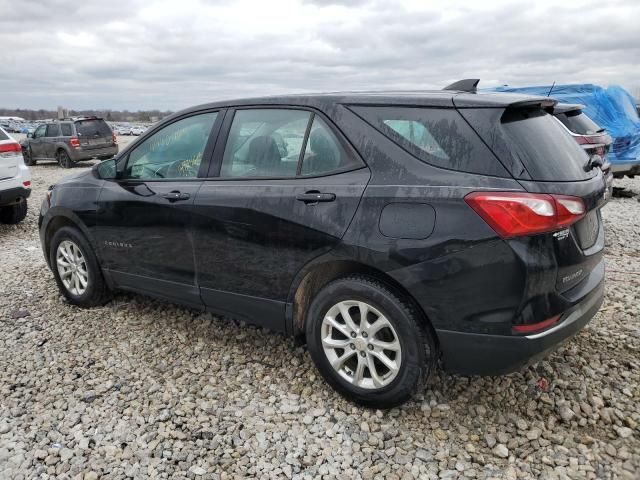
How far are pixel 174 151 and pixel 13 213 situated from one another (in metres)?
5.69

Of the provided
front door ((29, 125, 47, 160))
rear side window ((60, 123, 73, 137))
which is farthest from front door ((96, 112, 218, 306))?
front door ((29, 125, 47, 160))

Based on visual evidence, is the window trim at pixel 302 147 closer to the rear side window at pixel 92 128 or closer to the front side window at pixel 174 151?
the front side window at pixel 174 151

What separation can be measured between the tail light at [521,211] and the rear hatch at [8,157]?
22.8 ft

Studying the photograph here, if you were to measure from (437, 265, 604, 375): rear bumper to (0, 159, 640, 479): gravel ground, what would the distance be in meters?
0.42

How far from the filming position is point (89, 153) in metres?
17.8

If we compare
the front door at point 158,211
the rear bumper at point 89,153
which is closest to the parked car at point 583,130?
the front door at point 158,211

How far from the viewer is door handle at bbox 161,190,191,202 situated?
3.39 m

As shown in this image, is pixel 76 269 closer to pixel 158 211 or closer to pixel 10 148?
pixel 158 211

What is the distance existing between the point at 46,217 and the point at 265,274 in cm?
252

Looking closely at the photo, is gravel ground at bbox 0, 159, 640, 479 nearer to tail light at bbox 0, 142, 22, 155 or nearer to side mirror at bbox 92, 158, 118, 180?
side mirror at bbox 92, 158, 118, 180

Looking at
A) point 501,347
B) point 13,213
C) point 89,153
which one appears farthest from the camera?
point 89,153

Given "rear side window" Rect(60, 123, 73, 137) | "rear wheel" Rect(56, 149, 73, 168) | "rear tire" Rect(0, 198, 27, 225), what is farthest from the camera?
"rear side window" Rect(60, 123, 73, 137)

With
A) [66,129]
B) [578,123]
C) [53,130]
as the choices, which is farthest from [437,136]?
[53,130]

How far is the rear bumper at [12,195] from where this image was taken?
7.06m
